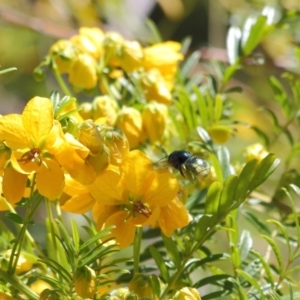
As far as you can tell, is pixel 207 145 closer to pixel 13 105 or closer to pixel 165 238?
pixel 165 238

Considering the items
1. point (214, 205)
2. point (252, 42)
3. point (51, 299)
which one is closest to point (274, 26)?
point (252, 42)

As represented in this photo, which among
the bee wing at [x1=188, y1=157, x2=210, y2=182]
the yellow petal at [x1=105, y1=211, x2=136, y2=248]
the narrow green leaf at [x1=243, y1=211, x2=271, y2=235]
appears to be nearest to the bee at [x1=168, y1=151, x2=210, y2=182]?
the bee wing at [x1=188, y1=157, x2=210, y2=182]

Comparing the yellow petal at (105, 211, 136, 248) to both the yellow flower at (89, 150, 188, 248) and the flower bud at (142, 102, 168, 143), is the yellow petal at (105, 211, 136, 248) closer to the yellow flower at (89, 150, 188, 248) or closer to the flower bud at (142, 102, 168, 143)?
the yellow flower at (89, 150, 188, 248)

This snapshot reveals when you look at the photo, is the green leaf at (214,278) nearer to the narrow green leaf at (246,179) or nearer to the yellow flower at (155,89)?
the narrow green leaf at (246,179)

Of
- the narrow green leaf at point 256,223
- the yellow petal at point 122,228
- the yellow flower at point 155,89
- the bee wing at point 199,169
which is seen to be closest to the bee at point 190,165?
the bee wing at point 199,169

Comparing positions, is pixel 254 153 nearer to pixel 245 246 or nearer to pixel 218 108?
pixel 218 108

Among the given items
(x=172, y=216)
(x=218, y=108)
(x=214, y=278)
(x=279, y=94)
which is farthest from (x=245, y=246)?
(x=279, y=94)
